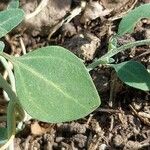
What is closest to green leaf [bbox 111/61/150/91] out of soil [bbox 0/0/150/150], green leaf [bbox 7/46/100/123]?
soil [bbox 0/0/150/150]

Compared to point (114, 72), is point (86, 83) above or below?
above

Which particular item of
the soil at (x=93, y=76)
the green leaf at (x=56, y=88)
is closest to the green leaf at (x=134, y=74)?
the soil at (x=93, y=76)

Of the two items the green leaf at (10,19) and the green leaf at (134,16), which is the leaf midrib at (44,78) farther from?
the green leaf at (134,16)

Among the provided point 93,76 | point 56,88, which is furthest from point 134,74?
point 56,88

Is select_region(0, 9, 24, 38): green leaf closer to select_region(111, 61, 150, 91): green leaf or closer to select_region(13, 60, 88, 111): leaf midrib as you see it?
select_region(13, 60, 88, 111): leaf midrib

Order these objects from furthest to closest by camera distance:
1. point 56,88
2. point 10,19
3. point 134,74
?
point 134,74, point 10,19, point 56,88

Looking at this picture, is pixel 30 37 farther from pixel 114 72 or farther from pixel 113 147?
pixel 113 147

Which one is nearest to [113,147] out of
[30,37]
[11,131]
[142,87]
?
[142,87]

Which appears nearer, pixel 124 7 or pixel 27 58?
pixel 27 58

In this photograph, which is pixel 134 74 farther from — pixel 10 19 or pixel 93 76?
pixel 10 19
